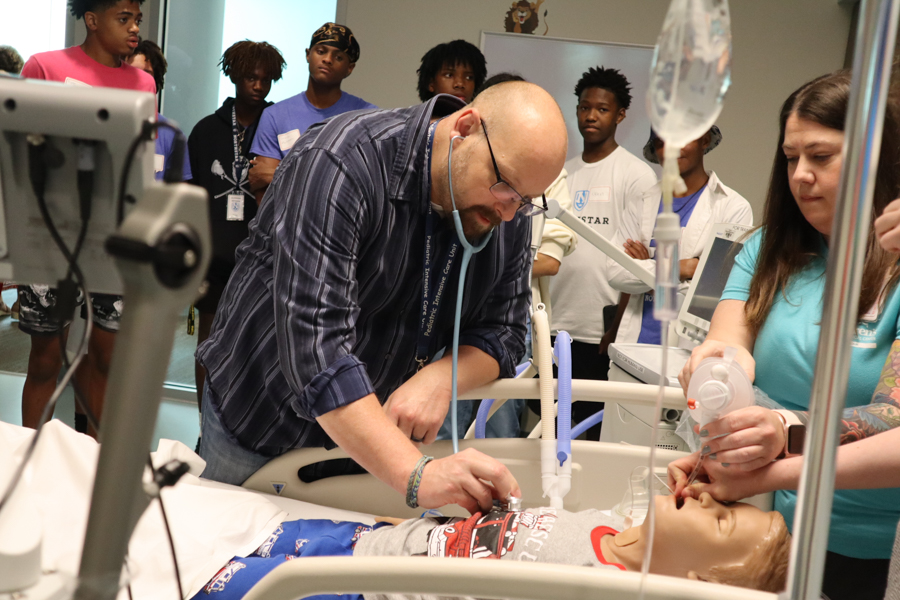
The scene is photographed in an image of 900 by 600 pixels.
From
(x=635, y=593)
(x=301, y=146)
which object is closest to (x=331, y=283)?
(x=301, y=146)

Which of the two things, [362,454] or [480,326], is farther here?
[480,326]

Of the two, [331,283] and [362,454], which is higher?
[331,283]

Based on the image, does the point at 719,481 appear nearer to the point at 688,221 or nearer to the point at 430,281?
the point at 430,281

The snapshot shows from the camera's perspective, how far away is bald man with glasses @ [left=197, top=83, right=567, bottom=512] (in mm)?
1377

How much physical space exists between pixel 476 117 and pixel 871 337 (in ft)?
2.78

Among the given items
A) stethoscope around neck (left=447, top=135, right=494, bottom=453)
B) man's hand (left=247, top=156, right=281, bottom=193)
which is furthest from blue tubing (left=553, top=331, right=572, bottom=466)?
man's hand (left=247, top=156, right=281, bottom=193)

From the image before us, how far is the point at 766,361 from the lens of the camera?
1496 mm

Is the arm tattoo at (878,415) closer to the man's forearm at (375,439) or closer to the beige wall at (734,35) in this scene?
the man's forearm at (375,439)

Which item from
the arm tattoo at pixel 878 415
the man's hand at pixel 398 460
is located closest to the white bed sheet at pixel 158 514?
the man's hand at pixel 398 460

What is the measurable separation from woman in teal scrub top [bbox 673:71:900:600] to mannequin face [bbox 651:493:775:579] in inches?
3.0

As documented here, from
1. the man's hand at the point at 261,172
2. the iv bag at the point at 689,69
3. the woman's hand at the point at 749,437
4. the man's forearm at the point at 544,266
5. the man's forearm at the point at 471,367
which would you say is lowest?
the man's forearm at the point at 471,367

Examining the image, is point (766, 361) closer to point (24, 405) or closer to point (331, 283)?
point (331, 283)

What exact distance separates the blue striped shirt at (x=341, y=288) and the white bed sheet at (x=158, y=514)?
17 cm

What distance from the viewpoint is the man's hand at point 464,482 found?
1356 mm
